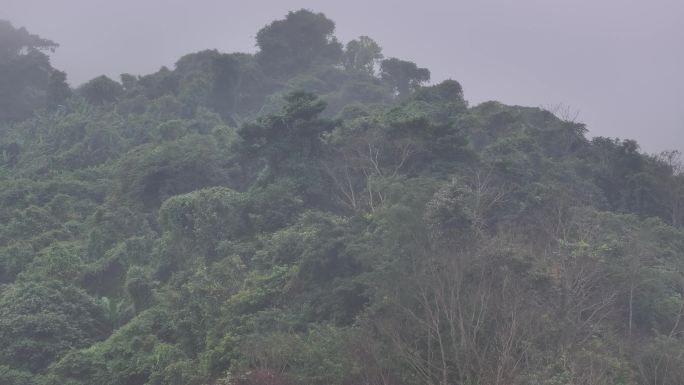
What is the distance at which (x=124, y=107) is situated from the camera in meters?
45.3

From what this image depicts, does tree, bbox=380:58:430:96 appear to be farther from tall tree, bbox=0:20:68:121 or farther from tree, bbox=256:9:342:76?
tall tree, bbox=0:20:68:121

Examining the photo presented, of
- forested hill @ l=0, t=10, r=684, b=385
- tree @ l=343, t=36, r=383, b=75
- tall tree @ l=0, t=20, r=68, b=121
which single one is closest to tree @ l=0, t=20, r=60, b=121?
tall tree @ l=0, t=20, r=68, b=121

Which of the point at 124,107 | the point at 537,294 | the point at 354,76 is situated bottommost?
the point at 537,294

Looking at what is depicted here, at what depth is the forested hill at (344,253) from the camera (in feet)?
47.8

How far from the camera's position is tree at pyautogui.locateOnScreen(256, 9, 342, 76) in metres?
55.0

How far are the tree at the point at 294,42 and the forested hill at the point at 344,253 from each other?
16253 mm

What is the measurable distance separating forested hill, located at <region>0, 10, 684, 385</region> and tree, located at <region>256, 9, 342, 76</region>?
16.3 metres

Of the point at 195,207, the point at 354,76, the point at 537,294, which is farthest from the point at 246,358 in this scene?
the point at 354,76

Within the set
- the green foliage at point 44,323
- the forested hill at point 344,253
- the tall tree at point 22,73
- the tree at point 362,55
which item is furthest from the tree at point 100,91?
the green foliage at point 44,323

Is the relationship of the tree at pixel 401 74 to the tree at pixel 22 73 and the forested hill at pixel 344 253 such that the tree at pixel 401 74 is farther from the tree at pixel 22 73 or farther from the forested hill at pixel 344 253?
the tree at pixel 22 73

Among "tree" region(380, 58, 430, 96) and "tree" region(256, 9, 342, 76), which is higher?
"tree" region(256, 9, 342, 76)

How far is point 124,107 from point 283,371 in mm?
34147

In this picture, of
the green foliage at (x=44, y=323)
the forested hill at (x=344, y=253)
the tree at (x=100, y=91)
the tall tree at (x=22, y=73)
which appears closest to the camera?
the forested hill at (x=344, y=253)

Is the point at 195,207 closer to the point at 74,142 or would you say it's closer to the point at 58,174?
the point at 58,174
